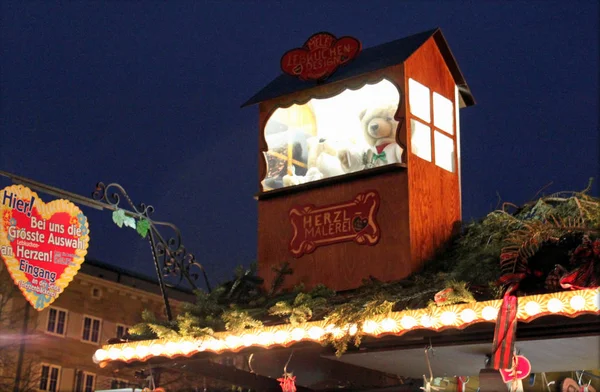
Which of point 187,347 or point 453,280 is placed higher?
point 453,280

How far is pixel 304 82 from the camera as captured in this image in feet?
37.7

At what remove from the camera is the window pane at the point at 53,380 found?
40312 millimetres

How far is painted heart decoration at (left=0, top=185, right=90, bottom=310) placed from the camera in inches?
415

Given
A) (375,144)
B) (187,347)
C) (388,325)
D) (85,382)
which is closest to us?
(388,325)

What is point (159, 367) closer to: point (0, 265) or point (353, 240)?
point (353, 240)

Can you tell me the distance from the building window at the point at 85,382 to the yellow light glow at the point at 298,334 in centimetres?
Answer: 3451

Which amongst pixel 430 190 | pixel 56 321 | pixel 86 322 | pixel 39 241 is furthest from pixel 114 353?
pixel 86 322

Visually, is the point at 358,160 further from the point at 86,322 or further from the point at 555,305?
the point at 86,322

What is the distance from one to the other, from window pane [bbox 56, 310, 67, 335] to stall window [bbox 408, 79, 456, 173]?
3322cm

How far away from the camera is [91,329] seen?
141 ft

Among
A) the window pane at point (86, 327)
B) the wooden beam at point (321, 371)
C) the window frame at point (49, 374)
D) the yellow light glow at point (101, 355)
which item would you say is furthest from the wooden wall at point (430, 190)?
the window pane at point (86, 327)

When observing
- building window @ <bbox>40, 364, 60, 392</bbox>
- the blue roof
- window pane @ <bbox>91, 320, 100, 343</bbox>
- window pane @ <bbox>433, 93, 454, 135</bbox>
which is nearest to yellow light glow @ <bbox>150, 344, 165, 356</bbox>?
the blue roof

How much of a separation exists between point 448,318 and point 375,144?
3716 mm

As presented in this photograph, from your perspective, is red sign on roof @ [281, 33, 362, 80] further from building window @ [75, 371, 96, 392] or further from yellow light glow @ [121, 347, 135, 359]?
building window @ [75, 371, 96, 392]
